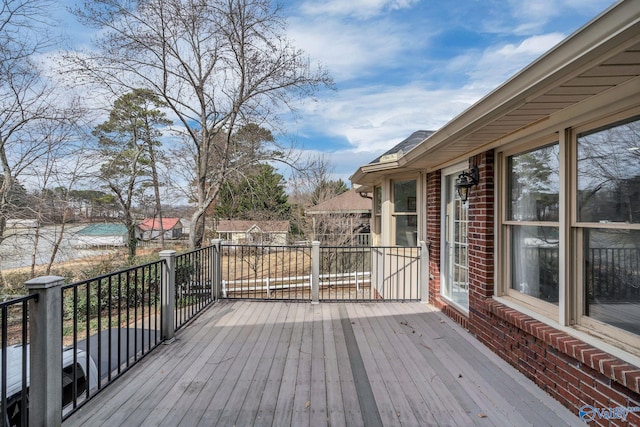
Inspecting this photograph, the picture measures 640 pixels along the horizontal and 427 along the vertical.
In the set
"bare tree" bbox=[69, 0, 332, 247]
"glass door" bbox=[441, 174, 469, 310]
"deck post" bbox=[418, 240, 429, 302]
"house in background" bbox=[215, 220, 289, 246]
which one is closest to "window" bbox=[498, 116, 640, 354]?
"glass door" bbox=[441, 174, 469, 310]

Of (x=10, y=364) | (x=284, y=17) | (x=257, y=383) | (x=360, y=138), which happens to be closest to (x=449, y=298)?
(x=257, y=383)

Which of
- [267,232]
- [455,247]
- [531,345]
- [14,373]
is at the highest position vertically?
[455,247]

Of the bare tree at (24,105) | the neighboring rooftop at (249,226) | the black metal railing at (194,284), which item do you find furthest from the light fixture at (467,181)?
the neighboring rooftop at (249,226)

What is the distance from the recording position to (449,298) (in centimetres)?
430

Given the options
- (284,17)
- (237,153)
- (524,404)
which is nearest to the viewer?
(524,404)

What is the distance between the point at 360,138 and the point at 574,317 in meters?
15.2

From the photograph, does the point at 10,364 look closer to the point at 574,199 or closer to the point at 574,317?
the point at 574,317

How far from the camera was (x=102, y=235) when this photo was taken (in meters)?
8.87

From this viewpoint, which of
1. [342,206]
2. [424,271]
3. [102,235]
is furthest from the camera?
[342,206]

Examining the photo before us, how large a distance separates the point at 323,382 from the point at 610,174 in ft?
7.61

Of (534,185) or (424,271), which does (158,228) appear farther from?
(534,185)

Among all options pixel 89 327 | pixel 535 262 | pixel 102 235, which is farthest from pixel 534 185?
pixel 102 235

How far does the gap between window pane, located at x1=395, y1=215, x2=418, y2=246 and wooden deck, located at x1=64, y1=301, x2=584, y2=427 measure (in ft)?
6.15

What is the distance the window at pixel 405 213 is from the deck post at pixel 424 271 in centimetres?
58
